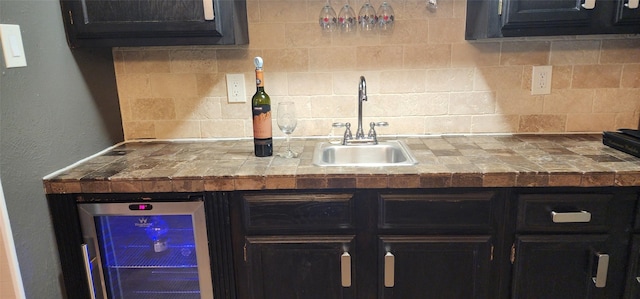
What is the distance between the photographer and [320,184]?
1372 mm

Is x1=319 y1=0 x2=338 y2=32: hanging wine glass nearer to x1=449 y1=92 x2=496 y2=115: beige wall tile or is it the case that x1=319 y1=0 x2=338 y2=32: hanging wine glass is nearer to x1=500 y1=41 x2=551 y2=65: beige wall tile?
x1=449 y1=92 x2=496 y2=115: beige wall tile

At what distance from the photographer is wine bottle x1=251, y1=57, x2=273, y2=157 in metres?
1.57

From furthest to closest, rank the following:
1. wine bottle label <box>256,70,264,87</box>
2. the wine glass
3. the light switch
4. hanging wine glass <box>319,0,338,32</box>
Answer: hanging wine glass <box>319,0,338,32</box>
the wine glass
wine bottle label <box>256,70,264,87</box>
the light switch

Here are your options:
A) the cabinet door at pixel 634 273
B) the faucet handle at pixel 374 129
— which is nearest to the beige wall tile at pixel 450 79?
the faucet handle at pixel 374 129

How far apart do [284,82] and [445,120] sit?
2.61ft

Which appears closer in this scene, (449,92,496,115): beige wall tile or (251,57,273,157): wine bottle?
(251,57,273,157): wine bottle

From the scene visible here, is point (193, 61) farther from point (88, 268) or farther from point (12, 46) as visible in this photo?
point (88, 268)

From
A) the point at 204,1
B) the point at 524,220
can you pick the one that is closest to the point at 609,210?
the point at 524,220

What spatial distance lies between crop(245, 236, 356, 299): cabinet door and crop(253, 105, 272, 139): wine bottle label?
0.41 m

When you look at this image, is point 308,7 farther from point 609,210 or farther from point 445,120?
point 609,210

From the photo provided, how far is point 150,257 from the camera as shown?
1615 millimetres

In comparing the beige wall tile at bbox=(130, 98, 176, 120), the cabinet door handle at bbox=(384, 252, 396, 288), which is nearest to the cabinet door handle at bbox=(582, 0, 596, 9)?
the cabinet door handle at bbox=(384, 252, 396, 288)

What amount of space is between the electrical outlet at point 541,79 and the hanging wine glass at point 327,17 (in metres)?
0.96

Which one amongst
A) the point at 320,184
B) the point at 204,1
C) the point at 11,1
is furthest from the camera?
the point at 204,1
